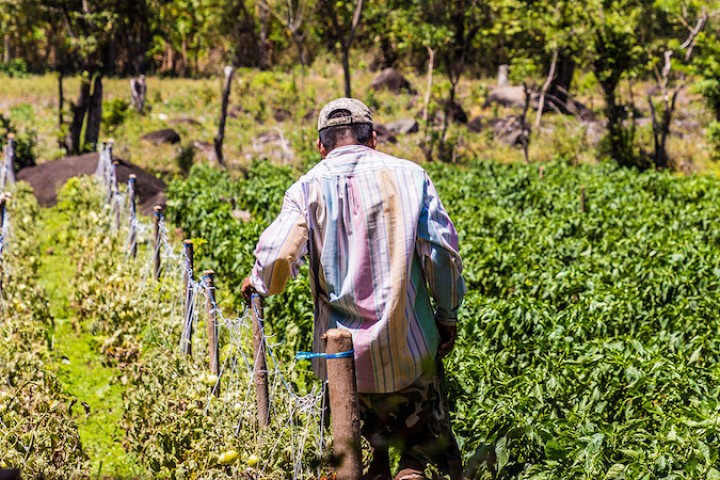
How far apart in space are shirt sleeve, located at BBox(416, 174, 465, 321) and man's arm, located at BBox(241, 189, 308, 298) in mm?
465

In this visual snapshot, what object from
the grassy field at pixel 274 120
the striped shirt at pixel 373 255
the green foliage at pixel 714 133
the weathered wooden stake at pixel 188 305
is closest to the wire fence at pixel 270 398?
the weathered wooden stake at pixel 188 305

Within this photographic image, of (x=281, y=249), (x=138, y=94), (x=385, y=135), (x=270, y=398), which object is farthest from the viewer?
(x=138, y=94)

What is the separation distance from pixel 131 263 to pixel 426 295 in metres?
5.32

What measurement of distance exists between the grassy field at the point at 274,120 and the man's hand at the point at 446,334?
1469 centimetres

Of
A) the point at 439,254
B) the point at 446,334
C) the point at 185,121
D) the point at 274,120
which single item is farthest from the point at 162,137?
the point at 439,254

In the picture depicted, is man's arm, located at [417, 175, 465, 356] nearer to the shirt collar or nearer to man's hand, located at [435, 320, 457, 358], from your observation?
man's hand, located at [435, 320, 457, 358]

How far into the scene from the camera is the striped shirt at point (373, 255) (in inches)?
120

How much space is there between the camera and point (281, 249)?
9.96 ft

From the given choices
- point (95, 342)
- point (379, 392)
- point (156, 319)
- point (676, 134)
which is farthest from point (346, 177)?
point (676, 134)

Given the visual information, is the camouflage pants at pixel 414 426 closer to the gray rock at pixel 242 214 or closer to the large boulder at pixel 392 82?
the gray rock at pixel 242 214

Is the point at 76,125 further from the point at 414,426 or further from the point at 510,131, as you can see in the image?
the point at 414,426

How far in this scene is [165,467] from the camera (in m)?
4.45

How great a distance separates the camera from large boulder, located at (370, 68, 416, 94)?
3091 centimetres

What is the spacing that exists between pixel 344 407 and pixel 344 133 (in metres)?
1.11
